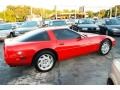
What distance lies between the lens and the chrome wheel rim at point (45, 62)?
7210mm

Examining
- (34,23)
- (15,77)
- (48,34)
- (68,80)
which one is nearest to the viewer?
(68,80)

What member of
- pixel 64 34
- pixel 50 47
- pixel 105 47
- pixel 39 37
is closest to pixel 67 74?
pixel 50 47

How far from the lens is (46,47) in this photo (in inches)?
288

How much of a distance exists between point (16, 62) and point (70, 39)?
6.72 ft

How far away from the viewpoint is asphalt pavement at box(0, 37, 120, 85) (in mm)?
6242

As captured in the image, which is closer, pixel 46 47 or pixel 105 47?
pixel 46 47

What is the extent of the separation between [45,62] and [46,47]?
0.46 meters

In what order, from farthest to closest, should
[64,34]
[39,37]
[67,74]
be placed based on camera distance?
[64,34]
[39,37]
[67,74]

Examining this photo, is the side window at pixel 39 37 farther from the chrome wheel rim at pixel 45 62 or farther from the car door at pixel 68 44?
the chrome wheel rim at pixel 45 62

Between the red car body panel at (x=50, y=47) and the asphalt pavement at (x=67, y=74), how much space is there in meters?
0.34

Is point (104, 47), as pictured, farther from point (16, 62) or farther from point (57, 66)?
point (16, 62)

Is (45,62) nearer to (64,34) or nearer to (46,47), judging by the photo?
(46,47)

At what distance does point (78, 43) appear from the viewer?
26.6ft
